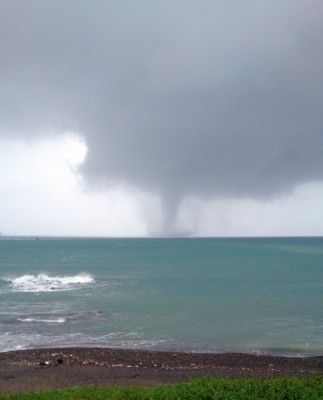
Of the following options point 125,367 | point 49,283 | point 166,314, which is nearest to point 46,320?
point 166,314

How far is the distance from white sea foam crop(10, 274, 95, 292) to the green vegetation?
4310 cm

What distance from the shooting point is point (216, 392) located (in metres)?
12.7

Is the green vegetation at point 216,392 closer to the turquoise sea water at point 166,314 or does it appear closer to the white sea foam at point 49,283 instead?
the turquoise sea water at point 166,314

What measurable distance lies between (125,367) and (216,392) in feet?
31.4

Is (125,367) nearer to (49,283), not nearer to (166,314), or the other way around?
(166,314)

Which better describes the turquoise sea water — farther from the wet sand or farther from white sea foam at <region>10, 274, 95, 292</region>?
the wet sand

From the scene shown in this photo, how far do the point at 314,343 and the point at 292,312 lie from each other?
37.4 feet

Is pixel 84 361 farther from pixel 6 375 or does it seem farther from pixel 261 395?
pixel 261 395

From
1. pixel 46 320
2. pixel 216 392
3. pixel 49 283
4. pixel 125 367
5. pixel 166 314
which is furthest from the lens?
pixel 49 283

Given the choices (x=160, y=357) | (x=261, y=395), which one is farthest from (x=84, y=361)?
(x=261, y=395)

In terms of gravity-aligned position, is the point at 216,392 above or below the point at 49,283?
above

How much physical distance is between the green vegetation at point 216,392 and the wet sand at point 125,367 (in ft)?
12.0

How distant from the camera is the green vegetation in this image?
40.5ft

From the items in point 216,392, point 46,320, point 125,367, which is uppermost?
point 216,392
